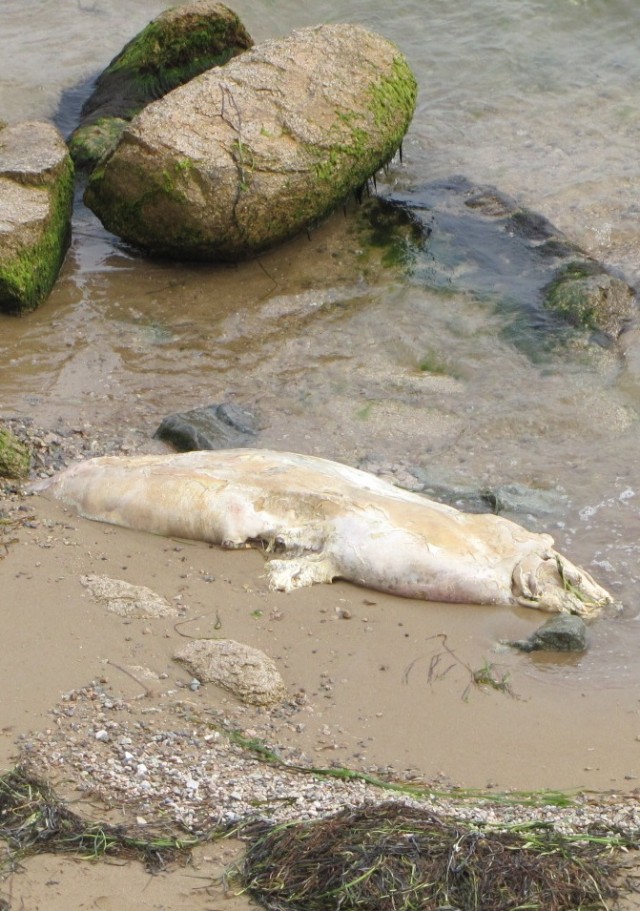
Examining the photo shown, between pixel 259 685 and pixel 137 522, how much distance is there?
4.81 feet

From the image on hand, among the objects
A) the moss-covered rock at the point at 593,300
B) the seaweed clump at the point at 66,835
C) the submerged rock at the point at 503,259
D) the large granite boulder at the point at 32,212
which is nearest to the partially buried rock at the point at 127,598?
the seaweed clump at the point at 66,835

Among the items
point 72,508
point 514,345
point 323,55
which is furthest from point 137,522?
point 323,55

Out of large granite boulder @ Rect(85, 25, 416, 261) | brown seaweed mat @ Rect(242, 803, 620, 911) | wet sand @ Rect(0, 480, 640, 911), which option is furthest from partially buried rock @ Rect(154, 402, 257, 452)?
brown seaweed mat @ Rect(242, 803, 620, 911)

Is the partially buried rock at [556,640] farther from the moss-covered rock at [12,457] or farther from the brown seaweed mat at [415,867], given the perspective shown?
the moss-covered rock at [12,457]

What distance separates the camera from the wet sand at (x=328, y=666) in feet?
15.7

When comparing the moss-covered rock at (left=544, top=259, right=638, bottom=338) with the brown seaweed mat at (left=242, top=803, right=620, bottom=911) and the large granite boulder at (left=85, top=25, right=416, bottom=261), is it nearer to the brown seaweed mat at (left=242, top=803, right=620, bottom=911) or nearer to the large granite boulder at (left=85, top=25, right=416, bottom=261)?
the large granite boulder at (left=85, top=25, right=416, bottom=261)

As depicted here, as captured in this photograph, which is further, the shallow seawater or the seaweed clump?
the shallow seawater

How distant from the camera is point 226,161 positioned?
907 centimetres

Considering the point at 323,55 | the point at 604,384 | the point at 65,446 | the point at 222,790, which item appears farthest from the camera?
the point at 323,55

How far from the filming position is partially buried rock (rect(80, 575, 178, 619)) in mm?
5418

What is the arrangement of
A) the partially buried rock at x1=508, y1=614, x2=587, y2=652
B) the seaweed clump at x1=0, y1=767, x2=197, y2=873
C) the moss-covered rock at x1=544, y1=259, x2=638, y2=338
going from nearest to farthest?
Result: the seaweed clump at x1=0, y1=767, x2=197, y2=873 < the partially buried rock at x1=508, y1=614, x2=587, y2=652 < the moss-covered rock at x1=544, y1=259, x2=638, y2=338

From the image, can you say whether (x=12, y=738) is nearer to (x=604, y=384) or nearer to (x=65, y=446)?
(x=65, y=446)

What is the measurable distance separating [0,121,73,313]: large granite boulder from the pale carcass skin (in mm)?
2658

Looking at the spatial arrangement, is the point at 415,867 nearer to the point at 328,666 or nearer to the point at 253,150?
the point at 328,666
